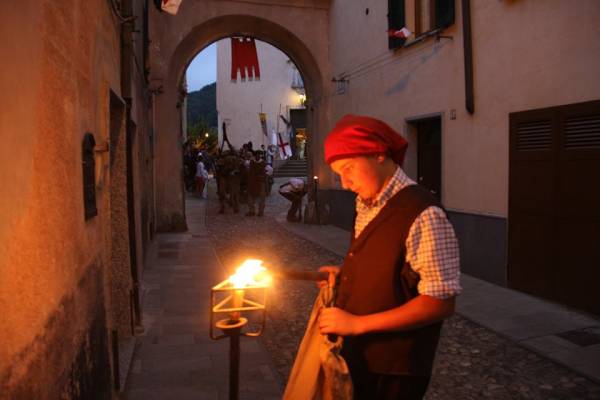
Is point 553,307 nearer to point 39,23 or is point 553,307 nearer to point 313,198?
point 39,23

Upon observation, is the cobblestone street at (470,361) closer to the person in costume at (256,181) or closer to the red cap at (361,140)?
the red cap at (361,140)

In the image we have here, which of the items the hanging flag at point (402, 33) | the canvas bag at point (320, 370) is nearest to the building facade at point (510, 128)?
the hanging flag at point (402, 33)

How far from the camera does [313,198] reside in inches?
568

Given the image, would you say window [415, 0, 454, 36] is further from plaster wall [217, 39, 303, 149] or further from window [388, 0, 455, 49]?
plaster wall [217, 39, 303, 149]

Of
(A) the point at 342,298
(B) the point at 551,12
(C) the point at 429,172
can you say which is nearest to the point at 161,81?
(C) the point at 429,172

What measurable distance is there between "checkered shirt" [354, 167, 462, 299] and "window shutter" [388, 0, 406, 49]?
340 inches

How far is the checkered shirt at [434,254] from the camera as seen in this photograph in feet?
5.81

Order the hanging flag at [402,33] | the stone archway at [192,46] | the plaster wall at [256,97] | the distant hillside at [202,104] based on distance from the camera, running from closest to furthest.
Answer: the hanging flag at [402,33], the stone archway at [192,46], the plaster wall at [256,97], the distant hillside at [202,104]

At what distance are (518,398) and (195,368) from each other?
8.39 feet

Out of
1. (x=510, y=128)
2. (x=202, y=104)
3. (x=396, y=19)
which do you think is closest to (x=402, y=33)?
(x=396, y=19)

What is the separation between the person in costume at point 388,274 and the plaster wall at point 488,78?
491cm

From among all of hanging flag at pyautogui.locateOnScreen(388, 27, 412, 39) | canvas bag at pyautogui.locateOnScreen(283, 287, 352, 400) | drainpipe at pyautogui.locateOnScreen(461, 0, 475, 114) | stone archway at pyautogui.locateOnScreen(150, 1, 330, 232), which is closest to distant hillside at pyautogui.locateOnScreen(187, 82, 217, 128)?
stone archway at pyautogui.locateOnScreen(150, 1, 330, 232)

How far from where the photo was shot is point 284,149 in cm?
3559

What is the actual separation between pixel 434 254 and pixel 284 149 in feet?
112
